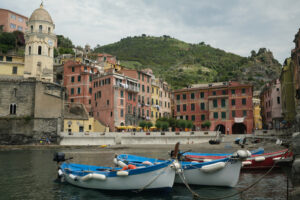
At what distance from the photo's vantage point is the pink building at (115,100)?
2216 inches

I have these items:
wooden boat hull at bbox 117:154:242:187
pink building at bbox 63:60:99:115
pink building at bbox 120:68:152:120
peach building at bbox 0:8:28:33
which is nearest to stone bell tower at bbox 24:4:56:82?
pink building at bbox 63:60:99:115

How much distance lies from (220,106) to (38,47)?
4525cm

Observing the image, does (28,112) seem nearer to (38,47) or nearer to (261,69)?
(38,47)

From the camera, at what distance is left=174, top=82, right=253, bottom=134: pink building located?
5716 centimetres

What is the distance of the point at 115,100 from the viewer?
56062 mm

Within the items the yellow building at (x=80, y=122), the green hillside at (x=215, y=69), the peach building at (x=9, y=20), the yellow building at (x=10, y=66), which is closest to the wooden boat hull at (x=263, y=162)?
the yellow building at (x=80, y=122)

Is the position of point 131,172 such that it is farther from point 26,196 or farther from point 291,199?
point 291,199

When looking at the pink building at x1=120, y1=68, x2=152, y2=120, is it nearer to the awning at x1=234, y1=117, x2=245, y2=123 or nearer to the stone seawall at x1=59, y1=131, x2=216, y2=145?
the stone seawall at x1=59, y1=131, x2=216, y2=145

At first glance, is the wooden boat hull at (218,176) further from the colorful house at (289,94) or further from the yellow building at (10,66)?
the yellow building at (10,66)

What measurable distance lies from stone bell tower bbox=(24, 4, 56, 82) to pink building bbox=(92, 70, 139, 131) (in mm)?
12383

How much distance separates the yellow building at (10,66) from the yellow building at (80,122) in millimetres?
16538

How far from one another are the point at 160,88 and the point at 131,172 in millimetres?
58025

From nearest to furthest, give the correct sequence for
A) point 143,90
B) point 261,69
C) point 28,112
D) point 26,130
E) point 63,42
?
point 26,130, point 28,112, point 143,90, point 63,42, point 261,69

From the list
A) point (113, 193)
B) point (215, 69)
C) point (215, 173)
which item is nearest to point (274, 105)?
point (215, 173)
